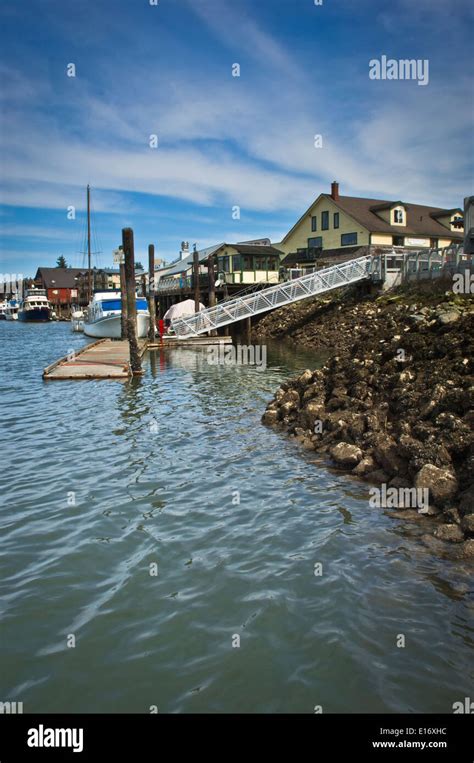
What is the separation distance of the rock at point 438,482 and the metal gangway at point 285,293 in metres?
28.8

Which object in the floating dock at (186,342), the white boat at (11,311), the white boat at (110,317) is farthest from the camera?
the white boat at (11,311)

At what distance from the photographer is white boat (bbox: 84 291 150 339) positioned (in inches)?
1657

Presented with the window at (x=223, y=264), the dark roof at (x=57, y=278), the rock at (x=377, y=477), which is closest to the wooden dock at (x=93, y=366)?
the rock at (x=377, y=477)

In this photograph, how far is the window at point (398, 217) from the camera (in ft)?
179

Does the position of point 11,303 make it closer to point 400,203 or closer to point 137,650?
point 400,203

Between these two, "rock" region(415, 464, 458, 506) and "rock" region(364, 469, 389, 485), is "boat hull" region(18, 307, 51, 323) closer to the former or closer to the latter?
"rock" region(364, 469, 389, 485)

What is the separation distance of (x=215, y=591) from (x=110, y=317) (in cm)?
3781

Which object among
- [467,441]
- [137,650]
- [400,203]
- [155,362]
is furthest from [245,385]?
[400,203]

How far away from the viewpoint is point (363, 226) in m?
51.5

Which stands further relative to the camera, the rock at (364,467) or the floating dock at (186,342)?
the floating dock at (186,342)

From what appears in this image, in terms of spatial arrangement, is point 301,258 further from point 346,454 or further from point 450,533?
point 450,533

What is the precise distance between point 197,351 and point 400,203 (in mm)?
30888

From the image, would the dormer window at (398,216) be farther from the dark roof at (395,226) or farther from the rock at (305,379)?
the rock at (305,379)

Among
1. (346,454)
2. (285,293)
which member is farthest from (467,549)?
(285,293)
